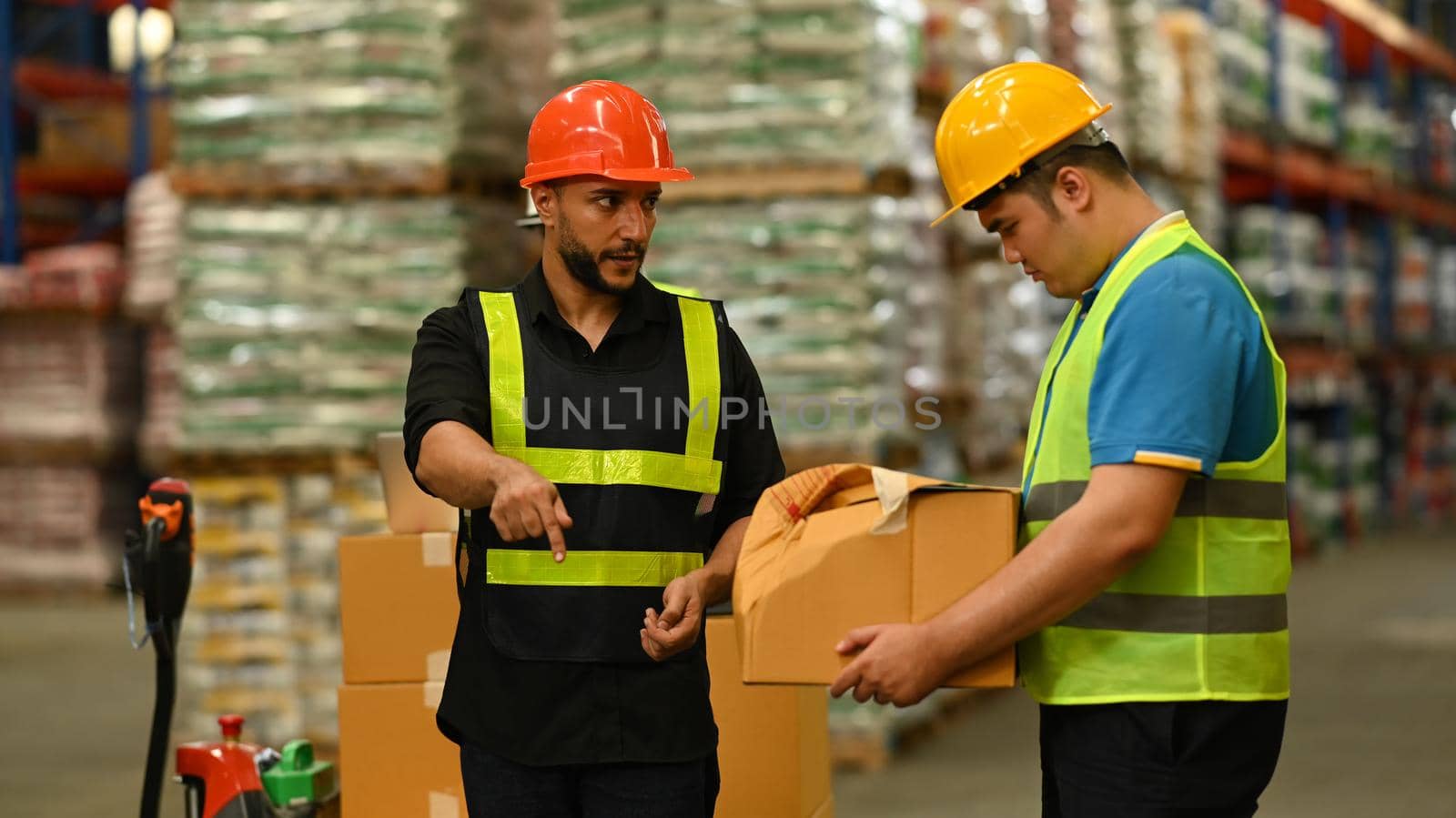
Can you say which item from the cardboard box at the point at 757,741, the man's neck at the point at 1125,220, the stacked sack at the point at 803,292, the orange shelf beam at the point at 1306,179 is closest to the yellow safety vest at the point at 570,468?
the man's neck at the point at 1125,220

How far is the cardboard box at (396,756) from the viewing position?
3.39m

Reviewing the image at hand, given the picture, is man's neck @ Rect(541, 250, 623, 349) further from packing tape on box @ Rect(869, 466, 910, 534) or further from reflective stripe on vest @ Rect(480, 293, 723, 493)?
packing tape on box @ Rect(869, 466, 910, 534)

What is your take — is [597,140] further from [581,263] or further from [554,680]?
[554,680]

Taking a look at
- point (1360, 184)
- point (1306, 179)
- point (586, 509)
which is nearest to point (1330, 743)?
point (586, 509)

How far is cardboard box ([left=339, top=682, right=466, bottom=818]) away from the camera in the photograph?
11.1 feet

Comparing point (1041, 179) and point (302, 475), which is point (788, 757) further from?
point (302, 475)

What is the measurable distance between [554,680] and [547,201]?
667 mm

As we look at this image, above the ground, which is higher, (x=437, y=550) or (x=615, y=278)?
(x=615, y=278)

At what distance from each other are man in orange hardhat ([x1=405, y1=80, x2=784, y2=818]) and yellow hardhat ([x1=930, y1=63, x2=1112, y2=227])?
44 centimetres

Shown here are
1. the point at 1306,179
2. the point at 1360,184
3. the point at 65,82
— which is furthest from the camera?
the point at 1360,184

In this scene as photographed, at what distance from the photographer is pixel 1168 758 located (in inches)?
82.8

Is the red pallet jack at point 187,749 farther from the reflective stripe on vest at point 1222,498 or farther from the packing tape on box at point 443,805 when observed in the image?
the reflective stripe on vest at point 1222,498

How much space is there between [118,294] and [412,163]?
590 centimetres

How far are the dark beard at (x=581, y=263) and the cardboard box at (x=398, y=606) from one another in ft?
4.01
